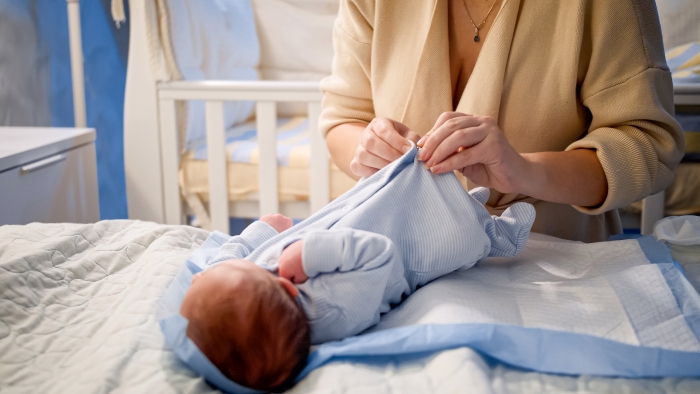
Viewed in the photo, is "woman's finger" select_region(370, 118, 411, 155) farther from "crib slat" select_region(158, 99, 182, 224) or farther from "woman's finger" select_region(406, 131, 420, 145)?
"crib slat" select_region(158, 99, 182, 224)

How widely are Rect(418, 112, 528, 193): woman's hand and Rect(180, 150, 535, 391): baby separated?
35 millimetres

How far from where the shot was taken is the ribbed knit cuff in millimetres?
745

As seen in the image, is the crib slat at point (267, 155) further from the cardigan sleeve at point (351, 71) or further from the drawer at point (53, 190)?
the cardigan sleeve at point (351, 71)

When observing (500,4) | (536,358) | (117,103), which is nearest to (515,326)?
(536,358)

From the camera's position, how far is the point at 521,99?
1.11 meters

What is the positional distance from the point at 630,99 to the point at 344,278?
0.62m

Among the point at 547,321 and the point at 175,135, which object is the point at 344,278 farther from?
the point at 175,135

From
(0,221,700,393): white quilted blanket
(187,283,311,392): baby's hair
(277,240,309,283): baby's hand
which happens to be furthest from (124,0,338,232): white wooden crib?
(187,283,311,392): baby's hair

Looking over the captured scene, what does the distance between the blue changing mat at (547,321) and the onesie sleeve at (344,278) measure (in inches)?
1.4

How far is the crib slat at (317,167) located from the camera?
74.1 inches

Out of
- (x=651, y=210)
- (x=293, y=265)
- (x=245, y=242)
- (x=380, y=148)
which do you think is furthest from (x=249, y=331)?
(x=651, y=210)

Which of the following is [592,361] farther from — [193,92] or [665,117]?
[193,92]

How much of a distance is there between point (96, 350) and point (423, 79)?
2.46 ft

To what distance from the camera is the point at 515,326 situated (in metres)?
0.69
